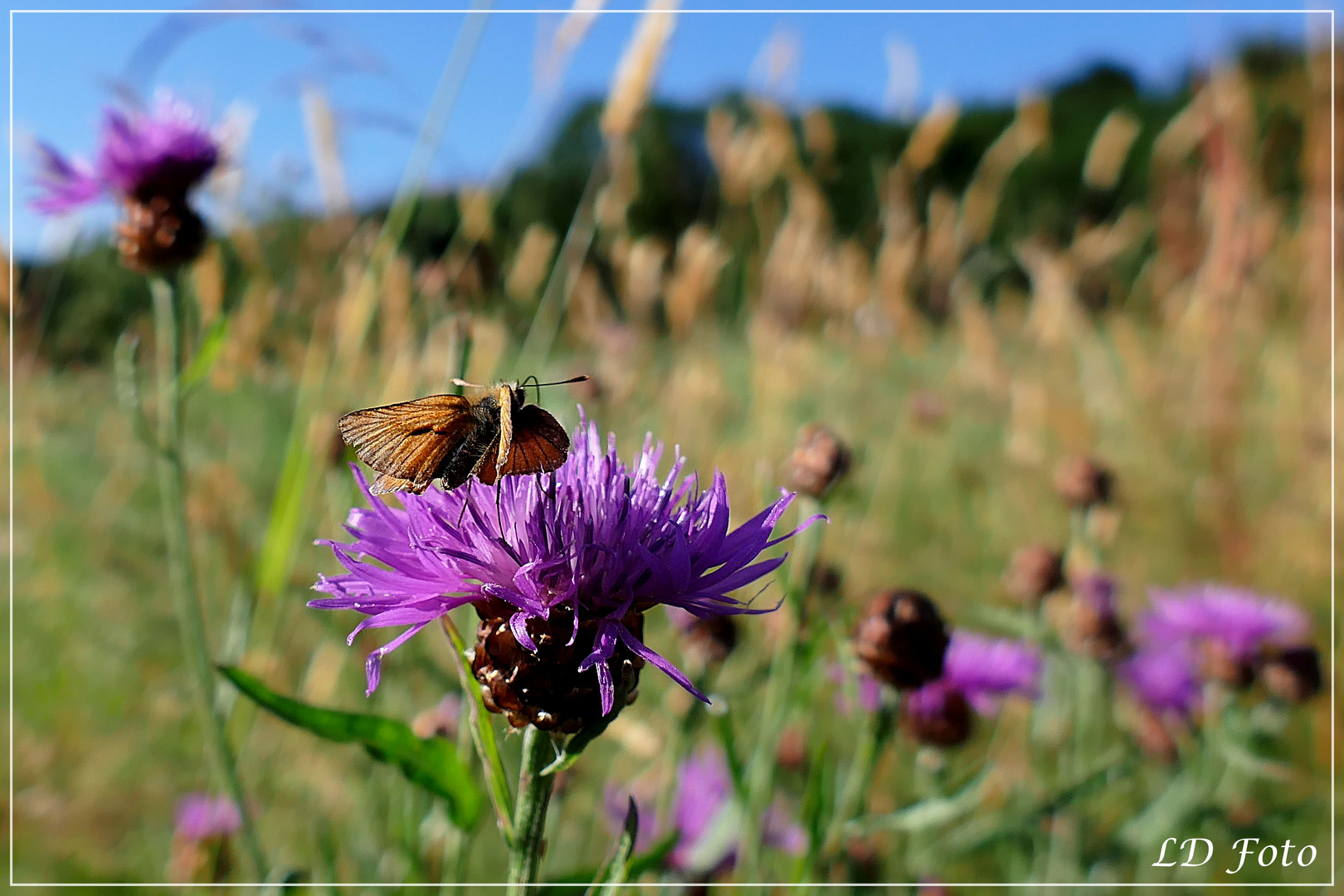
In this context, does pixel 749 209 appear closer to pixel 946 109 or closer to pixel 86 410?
pixel 946 109

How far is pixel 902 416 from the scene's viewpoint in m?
3.92

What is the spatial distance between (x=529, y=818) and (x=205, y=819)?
1180mm

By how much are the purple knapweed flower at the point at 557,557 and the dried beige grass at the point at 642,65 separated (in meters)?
0.95

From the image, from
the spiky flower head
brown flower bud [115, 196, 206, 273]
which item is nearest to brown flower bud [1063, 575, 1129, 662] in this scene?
the spiky flower head

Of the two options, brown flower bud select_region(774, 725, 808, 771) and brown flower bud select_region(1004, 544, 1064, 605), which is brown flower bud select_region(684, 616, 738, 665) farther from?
brown flower bud select_region(1004, 544, 1064, 605)

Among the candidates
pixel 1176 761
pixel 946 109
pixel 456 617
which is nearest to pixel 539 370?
pixel 456 617

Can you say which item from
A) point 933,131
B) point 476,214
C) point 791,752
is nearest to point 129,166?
point 476,214

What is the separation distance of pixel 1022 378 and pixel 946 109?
239cm

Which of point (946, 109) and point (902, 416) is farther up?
point (946, 109)

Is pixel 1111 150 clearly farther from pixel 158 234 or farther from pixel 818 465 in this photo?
pixel 158 234

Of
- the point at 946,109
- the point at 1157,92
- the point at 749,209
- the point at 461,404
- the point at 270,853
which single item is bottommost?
the point at 270,853

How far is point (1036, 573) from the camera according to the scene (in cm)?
156

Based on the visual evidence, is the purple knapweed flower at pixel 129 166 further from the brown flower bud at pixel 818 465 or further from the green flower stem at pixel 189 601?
the brown flower bud at pixel 818 465

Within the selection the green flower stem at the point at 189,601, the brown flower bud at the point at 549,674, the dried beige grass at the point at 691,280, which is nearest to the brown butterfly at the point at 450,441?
the brown flower bud at the point at 549,674
